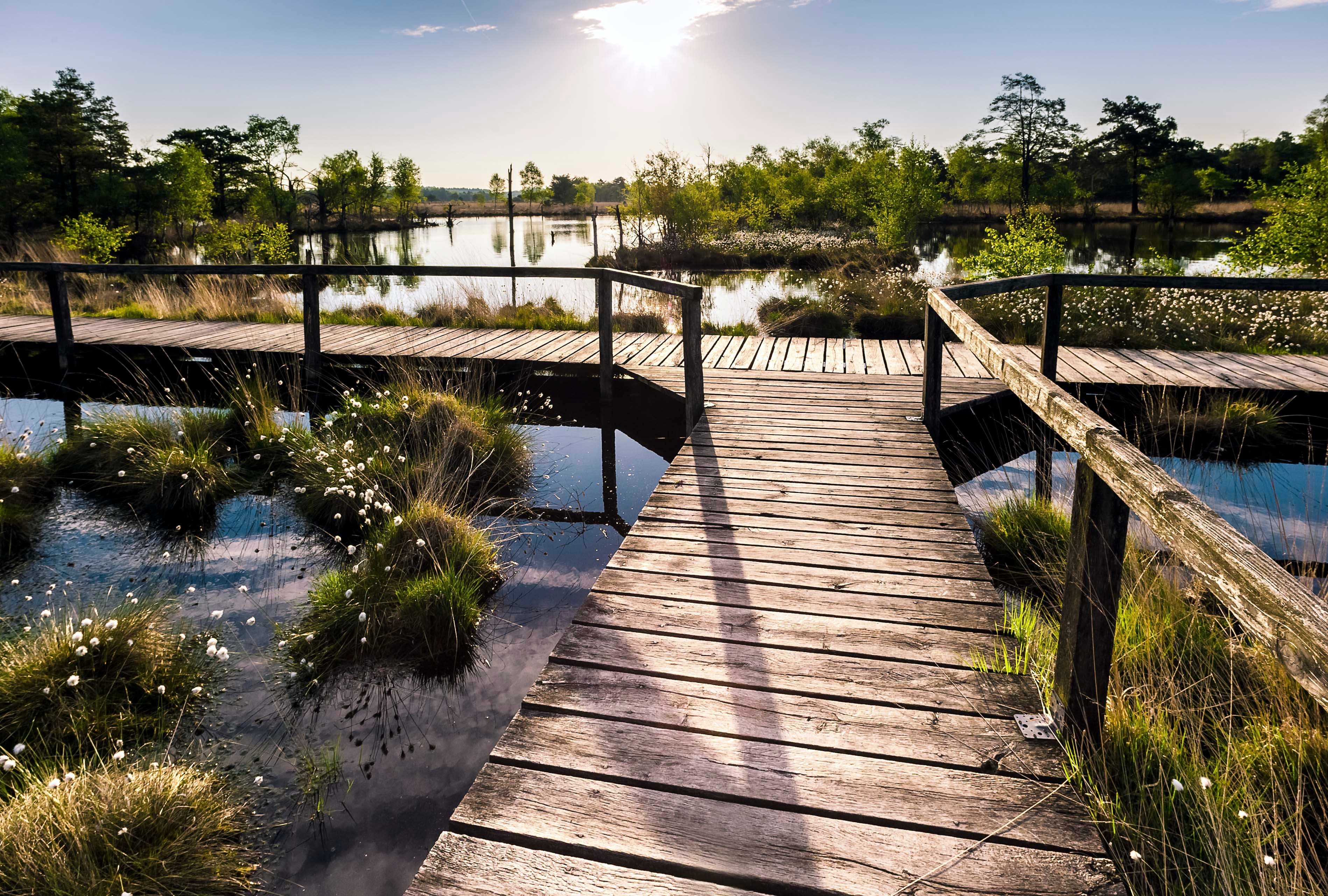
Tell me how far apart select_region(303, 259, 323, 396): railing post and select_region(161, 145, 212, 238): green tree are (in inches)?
1384

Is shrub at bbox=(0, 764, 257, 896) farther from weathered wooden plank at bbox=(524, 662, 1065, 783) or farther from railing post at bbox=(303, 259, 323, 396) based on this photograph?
railing post at bbox=(303, 259, 323, 396)

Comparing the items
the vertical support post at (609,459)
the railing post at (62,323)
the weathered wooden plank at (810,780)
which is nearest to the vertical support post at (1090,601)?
the weathered wooden plank at (810,780)

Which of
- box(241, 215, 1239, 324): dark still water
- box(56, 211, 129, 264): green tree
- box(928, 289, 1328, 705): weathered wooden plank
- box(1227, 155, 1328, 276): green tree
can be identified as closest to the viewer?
box(928, 289, 1328, 705): weathered wooden plank

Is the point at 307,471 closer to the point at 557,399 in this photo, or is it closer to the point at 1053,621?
the point at 557,399

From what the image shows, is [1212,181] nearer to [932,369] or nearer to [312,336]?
[932,369]

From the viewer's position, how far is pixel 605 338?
740 cm

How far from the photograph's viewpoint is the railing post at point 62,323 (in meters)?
8.70

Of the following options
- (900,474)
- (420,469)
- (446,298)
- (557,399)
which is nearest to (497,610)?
(420,469)

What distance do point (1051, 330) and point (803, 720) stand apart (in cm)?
467

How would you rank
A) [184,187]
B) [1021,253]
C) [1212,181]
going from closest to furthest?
[1021,253], [184,187], [1212,181]

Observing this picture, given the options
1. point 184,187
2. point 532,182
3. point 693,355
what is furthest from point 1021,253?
point 532,182

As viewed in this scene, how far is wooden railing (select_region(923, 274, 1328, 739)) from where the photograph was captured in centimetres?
111

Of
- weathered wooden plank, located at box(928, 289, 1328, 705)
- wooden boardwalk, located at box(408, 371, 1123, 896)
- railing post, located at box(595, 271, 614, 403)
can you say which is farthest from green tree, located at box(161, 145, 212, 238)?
weathered wooden plank, located at box(928, 289, 1328, 705)

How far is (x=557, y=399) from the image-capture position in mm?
8164
